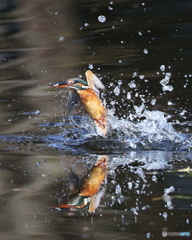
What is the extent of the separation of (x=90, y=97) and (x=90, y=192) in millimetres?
1643

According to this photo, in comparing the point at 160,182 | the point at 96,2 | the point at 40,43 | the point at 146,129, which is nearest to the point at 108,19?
the point at 96,2

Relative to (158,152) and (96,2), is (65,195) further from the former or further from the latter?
(96,2)

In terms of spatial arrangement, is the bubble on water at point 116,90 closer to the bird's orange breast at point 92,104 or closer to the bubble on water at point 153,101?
the bubble on water at point 153,101

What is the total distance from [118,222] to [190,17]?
7.71 metres

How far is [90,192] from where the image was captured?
4.26 m

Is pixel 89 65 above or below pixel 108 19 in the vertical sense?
below

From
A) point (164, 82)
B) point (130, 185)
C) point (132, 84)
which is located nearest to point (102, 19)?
point (132, 84)

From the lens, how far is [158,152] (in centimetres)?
523

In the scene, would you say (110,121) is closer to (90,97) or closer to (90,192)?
(90,97)

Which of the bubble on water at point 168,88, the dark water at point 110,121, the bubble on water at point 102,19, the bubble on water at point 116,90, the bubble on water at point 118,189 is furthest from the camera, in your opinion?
the bubble on water at point 102,19

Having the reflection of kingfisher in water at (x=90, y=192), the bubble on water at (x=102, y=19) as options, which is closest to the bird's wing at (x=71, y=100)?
the reflection of kingfisher in water at (x=90, y=192)

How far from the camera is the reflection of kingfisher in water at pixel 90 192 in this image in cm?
403

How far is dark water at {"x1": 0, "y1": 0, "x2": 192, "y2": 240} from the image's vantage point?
3814 mm

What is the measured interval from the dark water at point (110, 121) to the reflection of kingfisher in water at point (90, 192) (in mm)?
49
